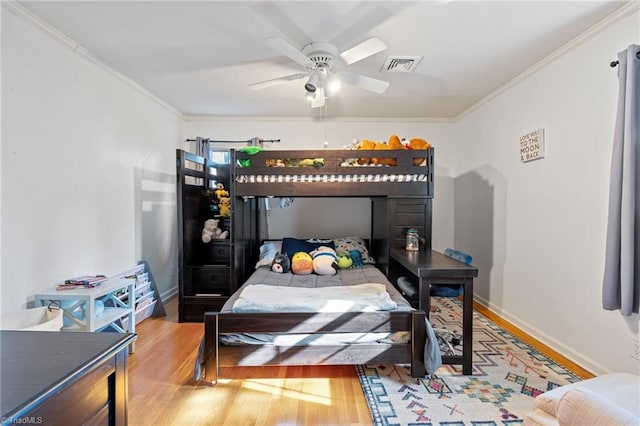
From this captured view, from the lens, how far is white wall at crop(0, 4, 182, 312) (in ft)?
6.42

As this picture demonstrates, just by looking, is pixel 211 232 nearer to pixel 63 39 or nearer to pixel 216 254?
pixel 216 254

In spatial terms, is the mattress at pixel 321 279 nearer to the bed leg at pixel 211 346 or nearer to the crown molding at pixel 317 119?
the bed leg at pixel 211 346

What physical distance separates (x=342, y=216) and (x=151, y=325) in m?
2.63

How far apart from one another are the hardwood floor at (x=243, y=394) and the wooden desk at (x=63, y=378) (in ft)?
3.67

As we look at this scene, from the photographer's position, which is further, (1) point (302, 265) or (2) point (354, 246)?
(2) point (354, 246)

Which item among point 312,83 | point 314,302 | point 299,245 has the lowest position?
point 314,302

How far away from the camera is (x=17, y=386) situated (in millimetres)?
648

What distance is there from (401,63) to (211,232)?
2617mm

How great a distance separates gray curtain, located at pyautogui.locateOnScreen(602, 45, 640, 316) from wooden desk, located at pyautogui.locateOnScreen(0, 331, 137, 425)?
8.48ft

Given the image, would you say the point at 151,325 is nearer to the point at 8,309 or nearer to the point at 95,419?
the point at 8,309

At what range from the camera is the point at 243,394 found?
2.03 meters

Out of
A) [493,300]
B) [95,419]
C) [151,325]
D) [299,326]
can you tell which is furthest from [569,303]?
[151,325]

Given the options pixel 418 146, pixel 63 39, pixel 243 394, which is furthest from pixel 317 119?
pixel 243 394

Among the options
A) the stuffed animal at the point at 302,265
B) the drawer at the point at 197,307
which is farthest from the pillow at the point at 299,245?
the drawer at the point at 197,307
